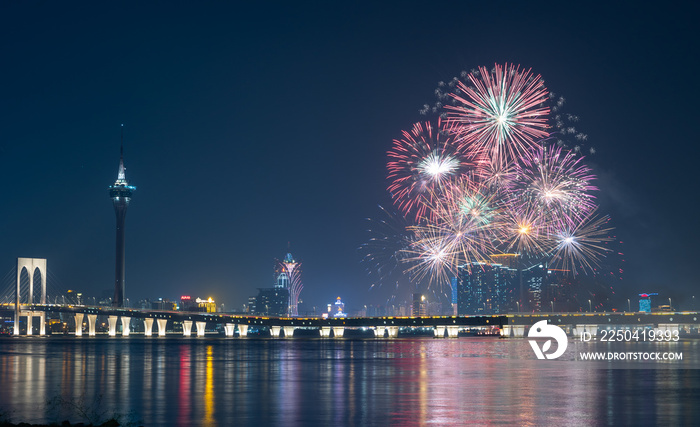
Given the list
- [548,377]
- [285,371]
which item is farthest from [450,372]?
[285,371]

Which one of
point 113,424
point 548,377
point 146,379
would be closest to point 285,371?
point 146,379

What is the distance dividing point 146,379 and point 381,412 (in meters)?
25.2

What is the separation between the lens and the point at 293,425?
1139 inches

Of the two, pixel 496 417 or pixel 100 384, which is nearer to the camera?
pixel 496 417

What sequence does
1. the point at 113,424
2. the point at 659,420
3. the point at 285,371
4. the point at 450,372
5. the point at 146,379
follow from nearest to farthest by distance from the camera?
the point at 113,424
the point at 659,420
the point at 146,379
the point at 450,372
the point at 285,371

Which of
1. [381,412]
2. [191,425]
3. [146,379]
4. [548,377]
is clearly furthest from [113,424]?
[548,377]

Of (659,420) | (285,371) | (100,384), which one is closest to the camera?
(659,420)

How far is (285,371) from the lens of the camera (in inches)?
2381

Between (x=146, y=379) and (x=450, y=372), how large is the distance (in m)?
21.6

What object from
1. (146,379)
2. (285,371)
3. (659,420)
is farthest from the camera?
(285,371)

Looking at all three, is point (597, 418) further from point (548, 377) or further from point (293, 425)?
point (548, 377)

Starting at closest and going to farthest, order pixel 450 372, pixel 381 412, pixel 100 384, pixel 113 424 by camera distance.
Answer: pixel 113 424, pixel 381 412, pixel 100 384, pixel 450 372

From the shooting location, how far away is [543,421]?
28.9 metres

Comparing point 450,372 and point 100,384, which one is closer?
point 100,384
